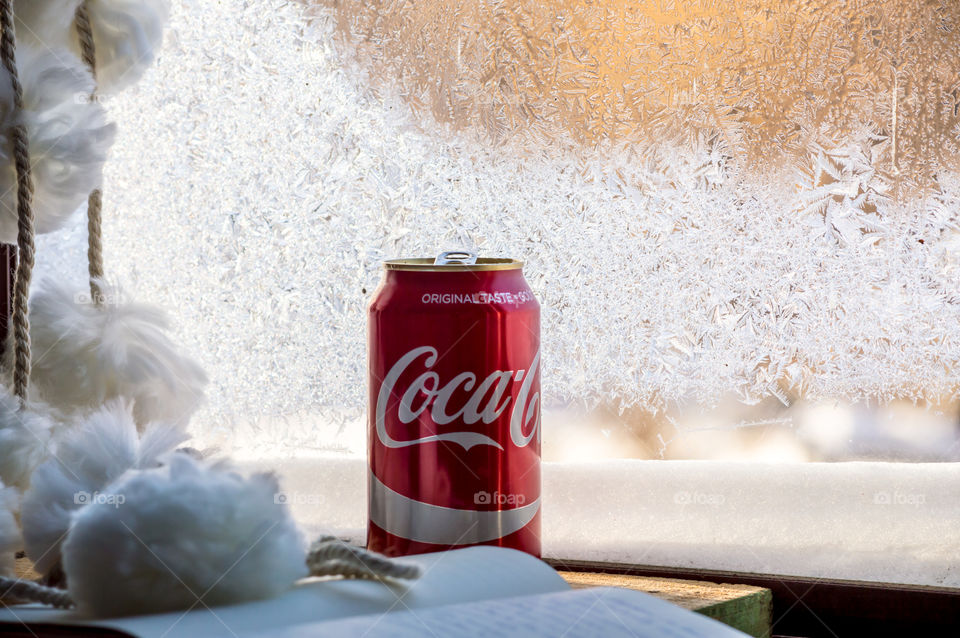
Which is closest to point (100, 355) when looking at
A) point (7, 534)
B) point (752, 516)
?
point (7, 534)

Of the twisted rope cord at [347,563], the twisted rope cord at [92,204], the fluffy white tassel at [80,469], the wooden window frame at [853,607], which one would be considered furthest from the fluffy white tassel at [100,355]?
the wooden window frame at [853,607]

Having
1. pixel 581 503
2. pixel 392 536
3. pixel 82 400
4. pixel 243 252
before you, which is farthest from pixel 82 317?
pixel 581 503

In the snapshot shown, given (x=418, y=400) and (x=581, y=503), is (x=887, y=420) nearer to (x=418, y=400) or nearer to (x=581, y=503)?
(x=581, y=503)

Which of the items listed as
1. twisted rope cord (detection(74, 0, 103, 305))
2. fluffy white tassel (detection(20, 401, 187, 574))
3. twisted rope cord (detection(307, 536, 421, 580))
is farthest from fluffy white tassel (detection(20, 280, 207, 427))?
twisted rope cord (detection(307, 536, 421, 580))

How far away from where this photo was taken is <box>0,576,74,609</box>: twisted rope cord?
532 millimetres

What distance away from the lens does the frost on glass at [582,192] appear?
0.93 meters

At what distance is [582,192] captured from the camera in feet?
3.29

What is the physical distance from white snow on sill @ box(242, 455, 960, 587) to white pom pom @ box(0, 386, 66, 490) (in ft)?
0.60

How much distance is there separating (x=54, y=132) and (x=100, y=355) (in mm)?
204

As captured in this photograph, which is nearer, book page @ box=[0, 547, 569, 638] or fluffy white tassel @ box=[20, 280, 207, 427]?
book page @ box=[0, 547, 569, 638]

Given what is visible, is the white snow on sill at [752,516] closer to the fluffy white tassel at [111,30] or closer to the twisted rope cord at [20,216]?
the twisted rope cord at [20,216]

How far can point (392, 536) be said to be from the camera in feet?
2.30

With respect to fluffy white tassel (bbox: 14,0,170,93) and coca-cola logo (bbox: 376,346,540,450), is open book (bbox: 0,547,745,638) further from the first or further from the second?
fluffy white tassel (bbox: 14,0,170,93)

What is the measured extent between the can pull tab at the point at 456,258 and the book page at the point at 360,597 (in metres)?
0.23
